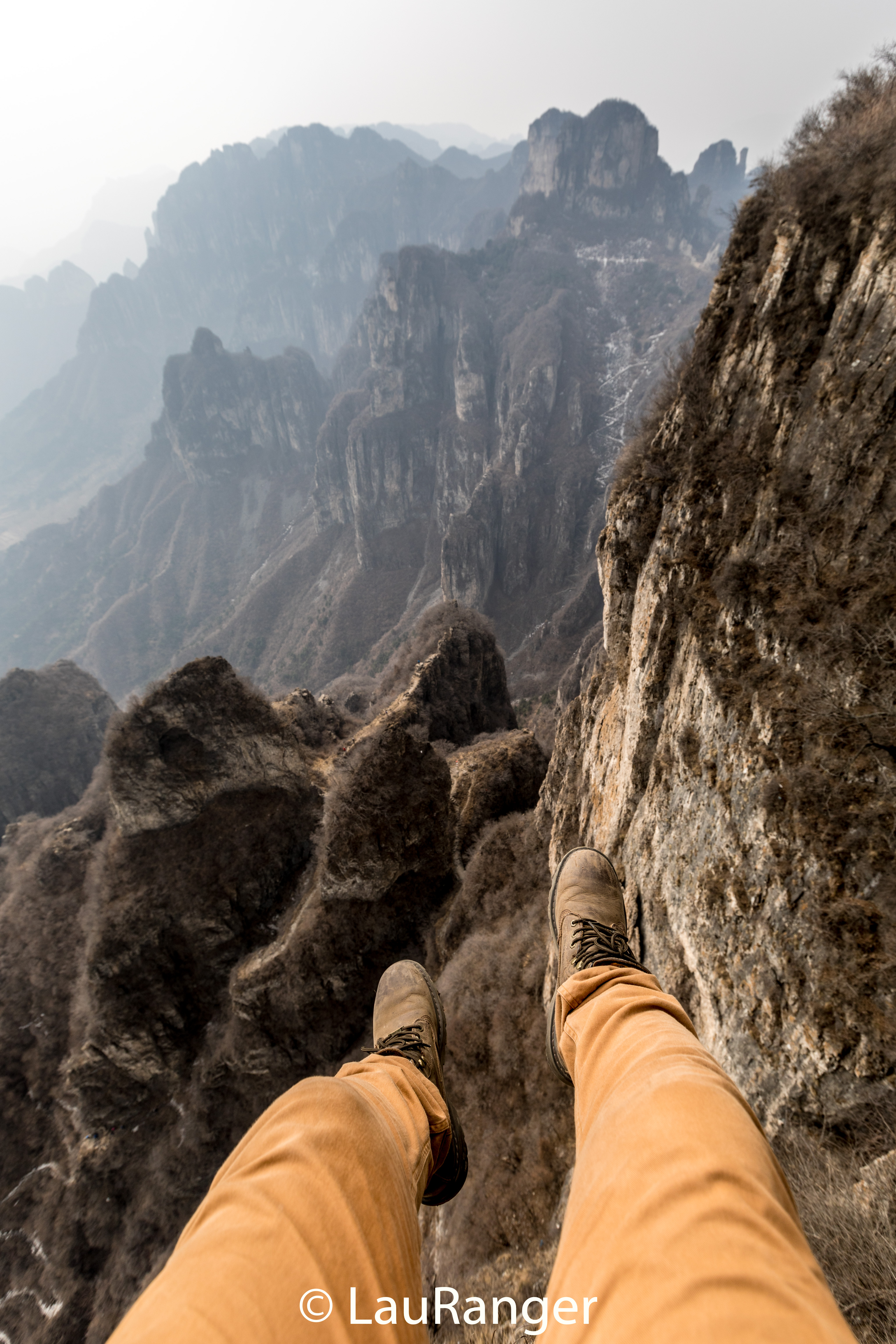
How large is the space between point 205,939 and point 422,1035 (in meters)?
18.2

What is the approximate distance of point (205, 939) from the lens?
20859 millimetres

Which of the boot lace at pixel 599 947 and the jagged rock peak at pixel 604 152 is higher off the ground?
the jagged rock peak at pixel 604 152

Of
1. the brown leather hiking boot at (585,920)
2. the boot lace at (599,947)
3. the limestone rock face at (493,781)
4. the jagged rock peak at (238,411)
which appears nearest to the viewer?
the boot lace at (599,947)

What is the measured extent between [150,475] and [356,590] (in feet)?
385

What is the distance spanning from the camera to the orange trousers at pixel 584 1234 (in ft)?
4.63

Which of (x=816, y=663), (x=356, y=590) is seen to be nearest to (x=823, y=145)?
(x=816, y=663)

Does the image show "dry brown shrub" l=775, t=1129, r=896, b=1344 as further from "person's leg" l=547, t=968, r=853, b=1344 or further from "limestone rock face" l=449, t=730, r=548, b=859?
"limestone rock face" l=449, t=730, r=548, b=859

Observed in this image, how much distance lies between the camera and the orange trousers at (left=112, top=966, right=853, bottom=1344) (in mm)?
1410

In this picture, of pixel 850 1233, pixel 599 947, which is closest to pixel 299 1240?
pixel 599 947

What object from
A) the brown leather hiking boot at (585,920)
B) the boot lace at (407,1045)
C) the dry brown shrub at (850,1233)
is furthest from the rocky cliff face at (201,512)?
the dry brown shrub at (850,1233)

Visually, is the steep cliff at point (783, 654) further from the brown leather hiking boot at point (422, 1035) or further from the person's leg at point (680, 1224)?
the person's leg at point (680, 1224)

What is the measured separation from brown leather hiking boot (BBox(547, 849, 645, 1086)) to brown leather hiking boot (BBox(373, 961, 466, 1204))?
45.9 inches

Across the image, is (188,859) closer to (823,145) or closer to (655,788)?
(655,788)

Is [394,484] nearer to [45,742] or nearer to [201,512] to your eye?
[201,512]
